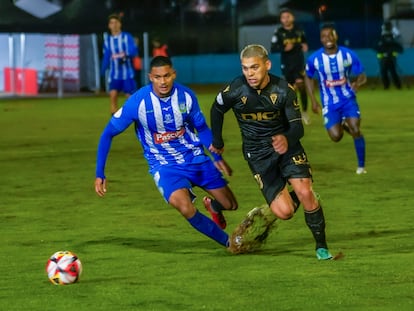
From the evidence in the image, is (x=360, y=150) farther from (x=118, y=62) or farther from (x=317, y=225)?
(x=118, y=62)

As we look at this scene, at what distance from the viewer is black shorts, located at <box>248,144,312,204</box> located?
10.2 meters

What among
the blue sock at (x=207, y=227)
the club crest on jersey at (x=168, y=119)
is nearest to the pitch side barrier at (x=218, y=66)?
the club crest on jersey at (x=168, y=119)

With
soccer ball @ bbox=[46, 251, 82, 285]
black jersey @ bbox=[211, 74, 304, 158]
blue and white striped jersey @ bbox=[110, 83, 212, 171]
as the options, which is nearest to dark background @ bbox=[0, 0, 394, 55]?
blue and white striped jersey @ bbox=[110, 83, 212, 171]

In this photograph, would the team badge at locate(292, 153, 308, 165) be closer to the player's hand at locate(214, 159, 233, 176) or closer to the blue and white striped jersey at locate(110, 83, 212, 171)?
the player's hand at locate(214, 159, 233, 176)

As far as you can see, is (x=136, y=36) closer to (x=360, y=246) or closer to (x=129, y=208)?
(x=129, y=208)

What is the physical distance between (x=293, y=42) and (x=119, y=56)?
3.79 metres

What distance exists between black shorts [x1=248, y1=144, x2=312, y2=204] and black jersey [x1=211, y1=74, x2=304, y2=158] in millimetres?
76

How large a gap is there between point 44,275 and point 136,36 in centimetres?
3178

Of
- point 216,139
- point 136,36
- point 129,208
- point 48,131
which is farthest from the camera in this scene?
point 136,36

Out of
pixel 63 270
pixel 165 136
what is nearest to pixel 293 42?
pixel 165 136

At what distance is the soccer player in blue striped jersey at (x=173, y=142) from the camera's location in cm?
1072

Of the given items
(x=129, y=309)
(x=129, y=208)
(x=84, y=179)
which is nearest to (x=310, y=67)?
(x=84, y=179)

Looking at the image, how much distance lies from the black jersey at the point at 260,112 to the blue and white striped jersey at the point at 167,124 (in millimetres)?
484

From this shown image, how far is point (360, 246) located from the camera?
35.8 ft
